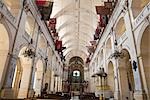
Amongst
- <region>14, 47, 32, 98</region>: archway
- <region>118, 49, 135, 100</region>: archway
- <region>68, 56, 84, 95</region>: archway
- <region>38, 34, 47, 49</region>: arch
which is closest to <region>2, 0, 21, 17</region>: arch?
<region>14, 47, 32, 98</region>: archway

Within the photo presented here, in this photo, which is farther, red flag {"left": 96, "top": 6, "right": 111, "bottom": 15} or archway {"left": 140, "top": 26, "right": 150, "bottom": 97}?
red flag {"left": 96, "top": 6, "right": 111, "bottom": 15}

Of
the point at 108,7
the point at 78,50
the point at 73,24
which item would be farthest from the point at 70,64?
the point at 108,7

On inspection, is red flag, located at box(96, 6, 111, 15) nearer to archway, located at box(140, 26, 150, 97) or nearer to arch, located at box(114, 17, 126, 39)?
arch, located at box(114, 17, 126, 39)

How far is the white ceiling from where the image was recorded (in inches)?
723

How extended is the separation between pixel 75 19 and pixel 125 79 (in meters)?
13.7

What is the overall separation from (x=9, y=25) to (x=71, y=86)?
95.2ft

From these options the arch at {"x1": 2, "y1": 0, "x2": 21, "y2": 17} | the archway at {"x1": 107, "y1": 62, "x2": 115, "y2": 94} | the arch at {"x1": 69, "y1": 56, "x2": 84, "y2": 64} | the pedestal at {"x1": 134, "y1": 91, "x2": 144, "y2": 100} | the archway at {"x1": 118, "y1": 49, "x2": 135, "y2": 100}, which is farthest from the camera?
the arch at {"x1": 69, "y1": 56, "x2": 84, "y2": 64}

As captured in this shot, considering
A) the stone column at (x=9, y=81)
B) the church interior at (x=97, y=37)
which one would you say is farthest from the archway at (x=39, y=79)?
the stone column at (x=9, y=81)

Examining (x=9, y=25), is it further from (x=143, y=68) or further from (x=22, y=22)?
(x=143, y=68)

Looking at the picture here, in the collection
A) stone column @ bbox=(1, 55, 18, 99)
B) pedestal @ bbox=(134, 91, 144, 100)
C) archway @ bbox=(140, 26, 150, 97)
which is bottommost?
pedestal @ bbox=(134, 91, 144, 100)

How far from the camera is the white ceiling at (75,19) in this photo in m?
18.4

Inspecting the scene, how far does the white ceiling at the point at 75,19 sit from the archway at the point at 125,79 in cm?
836

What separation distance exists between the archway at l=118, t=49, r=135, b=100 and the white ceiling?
8355mm

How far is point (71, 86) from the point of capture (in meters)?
35.2
